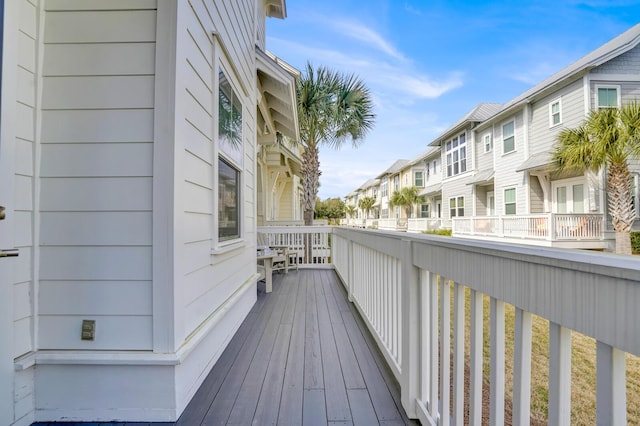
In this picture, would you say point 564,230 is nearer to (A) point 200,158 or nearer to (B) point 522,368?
(B) point 522,368

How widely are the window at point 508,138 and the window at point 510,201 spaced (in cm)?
161

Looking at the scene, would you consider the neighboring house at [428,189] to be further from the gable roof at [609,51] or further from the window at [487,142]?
the gable roof at [609,51]

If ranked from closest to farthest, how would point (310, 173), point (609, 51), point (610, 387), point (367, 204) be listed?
point (610, 387), point (609, 51), point (310, 173), point (367, 204)

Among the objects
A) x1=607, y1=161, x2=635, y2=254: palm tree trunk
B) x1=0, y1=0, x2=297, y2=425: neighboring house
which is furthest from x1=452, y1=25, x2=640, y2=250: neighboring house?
x1=0, y1=0, x2=297, y2=425: neighboring house

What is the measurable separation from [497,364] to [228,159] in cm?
264

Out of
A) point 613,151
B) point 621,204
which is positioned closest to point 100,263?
point 613,151

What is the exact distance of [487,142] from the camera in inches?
528

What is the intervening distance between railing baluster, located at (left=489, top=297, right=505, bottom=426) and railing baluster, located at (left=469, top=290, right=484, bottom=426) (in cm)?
9

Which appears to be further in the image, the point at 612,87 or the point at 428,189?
the point at 428,189

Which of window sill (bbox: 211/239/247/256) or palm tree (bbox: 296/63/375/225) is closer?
window sill (bbox: 211/239/247/256)

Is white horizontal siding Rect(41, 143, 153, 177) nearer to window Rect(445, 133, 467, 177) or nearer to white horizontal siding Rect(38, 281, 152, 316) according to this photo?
white horizontal siding Rect(38, 281, 152, 316)

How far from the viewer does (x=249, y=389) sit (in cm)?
198

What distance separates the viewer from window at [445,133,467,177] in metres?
14.9

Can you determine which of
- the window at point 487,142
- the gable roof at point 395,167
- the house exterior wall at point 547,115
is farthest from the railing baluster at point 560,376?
the gable roof at point 395,167
